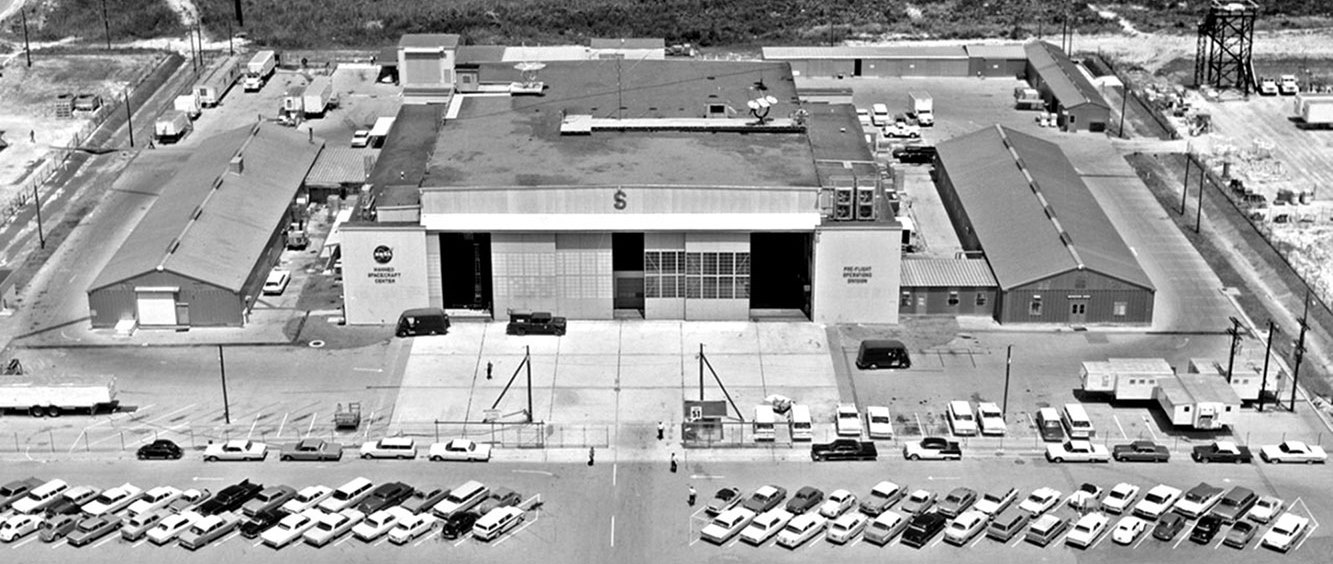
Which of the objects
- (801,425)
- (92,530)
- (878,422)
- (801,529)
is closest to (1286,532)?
(878,422)

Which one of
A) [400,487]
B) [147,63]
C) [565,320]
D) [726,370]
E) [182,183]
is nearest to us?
[400,487]

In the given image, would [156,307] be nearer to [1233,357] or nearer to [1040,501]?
[1040,501]

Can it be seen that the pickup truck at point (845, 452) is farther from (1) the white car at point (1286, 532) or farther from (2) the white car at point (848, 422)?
(1) the white car at point (1286, 532)

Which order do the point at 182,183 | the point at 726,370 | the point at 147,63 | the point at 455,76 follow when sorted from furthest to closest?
the point at 147,63 < the point at 455,76 < the point at 182,183 < the point at 726,370

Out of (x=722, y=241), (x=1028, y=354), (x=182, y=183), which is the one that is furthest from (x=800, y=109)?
(x=182, y=183)

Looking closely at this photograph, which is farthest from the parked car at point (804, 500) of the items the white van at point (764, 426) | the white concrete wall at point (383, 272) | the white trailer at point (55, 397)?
the white trailer at point (55, 397)

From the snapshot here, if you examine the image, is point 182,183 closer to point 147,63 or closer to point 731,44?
point 147,63
